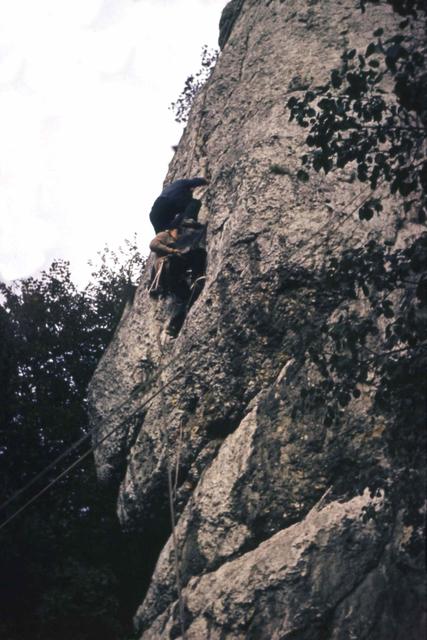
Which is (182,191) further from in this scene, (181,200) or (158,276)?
(158,276)

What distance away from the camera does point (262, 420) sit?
285 inches

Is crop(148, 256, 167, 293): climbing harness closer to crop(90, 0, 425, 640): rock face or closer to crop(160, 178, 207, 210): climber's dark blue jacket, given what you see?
crop(90, 0, 425, 640): rock face

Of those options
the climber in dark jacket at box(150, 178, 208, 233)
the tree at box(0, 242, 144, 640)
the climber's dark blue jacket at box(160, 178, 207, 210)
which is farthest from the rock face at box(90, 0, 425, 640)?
the tree at box(0, 242, 144, 640)

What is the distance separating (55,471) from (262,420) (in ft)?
39.1

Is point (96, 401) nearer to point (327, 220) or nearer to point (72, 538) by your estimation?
point (327, 220)

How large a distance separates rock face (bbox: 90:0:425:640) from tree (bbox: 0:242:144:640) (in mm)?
5544

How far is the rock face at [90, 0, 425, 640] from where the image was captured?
19.2 ft

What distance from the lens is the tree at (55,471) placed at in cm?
1355

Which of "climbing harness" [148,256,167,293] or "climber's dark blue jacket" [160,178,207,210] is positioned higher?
"climber's dark blue jacket" [160,178,207,210]

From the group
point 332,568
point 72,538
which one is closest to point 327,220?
point 332,568

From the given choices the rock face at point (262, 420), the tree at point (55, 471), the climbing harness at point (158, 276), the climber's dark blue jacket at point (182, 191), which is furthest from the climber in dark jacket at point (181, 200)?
the tree at point (55, 471)

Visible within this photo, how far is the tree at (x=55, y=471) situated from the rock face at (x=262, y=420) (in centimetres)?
554

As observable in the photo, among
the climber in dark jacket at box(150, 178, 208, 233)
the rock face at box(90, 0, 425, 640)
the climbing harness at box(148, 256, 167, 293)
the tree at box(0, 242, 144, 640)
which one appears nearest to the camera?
the rock face at box(90, 0, 425, 640)

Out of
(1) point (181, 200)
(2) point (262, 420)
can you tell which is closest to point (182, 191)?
(1) point (181, 200)
